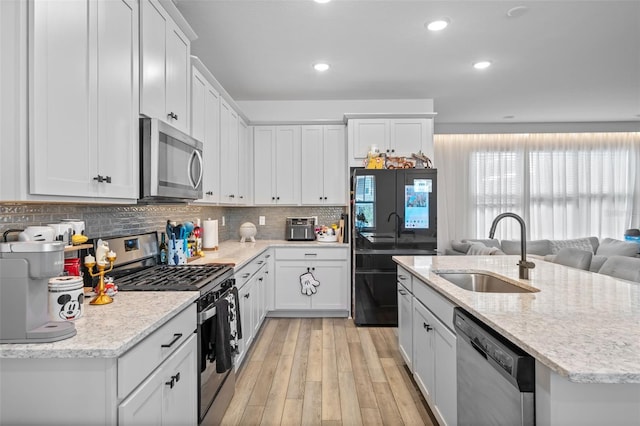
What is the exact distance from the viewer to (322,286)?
431 centimetres

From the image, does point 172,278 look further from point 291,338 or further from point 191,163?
point 291,338

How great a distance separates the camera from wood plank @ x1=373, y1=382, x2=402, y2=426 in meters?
2.21

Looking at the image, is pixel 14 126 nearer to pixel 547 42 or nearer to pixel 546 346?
pixel 546 346

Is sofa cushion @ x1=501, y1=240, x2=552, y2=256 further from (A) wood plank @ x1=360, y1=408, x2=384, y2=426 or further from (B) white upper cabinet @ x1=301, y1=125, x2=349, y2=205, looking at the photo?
(A) wood plank @ x1=360, y1=408, x2=384, y2=426

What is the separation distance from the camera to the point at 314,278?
4301mm

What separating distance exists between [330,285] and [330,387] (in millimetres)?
1729

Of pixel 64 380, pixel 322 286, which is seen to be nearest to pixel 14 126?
pixel 64 380

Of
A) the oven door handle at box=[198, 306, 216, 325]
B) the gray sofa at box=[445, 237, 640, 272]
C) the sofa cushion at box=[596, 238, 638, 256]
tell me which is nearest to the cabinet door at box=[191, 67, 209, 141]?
the oven door handle at box=[198, 306, 216, 325]

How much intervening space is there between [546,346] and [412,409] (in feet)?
5.06

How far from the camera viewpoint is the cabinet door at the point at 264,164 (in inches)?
182

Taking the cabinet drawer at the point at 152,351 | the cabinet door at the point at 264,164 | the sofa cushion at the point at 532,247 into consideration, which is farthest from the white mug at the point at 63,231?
the sofa cushion at the point at 532,247

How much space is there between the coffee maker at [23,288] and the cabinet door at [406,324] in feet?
6.81

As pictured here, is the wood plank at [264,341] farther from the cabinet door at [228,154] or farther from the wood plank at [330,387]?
the cabinet door at [228,154]

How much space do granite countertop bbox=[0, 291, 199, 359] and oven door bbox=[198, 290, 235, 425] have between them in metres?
0.25
